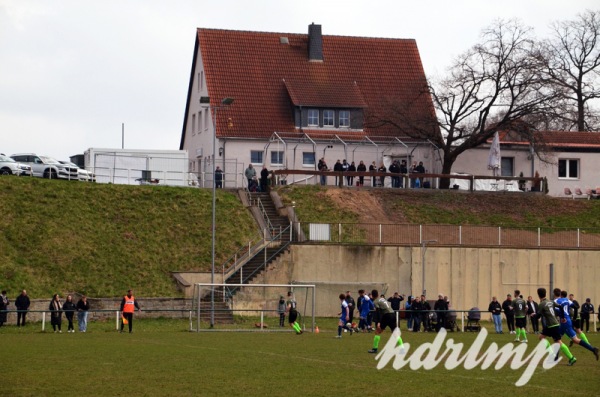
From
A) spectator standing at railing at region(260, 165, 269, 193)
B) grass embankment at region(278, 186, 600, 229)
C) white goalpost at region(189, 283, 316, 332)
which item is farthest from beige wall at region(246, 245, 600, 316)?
spectator standing at railing at region(260, 165, 269, 193)

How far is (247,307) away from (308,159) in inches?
925

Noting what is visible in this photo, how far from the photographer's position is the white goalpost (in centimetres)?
4544

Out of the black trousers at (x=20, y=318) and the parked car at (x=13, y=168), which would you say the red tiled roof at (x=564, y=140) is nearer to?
the parked car at (x=13, y=168)

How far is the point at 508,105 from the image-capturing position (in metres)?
68.4

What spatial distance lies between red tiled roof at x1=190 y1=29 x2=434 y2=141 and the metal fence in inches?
535

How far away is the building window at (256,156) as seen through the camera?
70125 millimetres

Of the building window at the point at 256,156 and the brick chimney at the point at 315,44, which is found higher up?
the brick chimney at the point at 315,44

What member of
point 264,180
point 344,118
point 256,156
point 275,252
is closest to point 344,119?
point 344,118

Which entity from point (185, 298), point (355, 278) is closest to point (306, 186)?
point (355, 278)

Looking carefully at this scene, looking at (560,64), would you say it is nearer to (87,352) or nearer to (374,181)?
(374,181)

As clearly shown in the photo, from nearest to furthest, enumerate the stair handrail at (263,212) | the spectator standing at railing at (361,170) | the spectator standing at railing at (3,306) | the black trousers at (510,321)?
1. the spectator standing at railing at (3,306)
2. the black trousers at (510,321)
3. the stair handrail at (263,212)
4. the spectator standing at railing at (361,170)

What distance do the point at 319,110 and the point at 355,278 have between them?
18653 millimetres

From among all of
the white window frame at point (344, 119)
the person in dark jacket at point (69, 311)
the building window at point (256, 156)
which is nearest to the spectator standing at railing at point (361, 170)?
the white window frame at point (344, 119)

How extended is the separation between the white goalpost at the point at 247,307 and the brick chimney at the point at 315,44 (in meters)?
28.0
